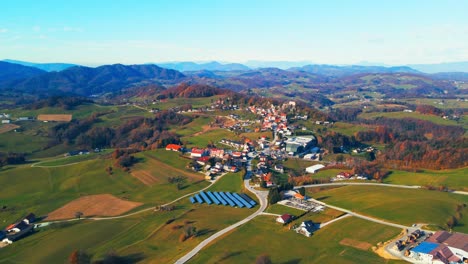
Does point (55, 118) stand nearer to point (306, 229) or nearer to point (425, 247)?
point (306, 229)

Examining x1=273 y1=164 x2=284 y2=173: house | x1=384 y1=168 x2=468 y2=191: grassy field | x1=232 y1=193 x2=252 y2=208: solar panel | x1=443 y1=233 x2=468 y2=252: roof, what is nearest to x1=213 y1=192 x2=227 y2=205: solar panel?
x1=232 y1=193 x2=252 y2=208: solar panel

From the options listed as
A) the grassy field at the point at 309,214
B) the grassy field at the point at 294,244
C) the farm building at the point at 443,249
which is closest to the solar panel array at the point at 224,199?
the grassy field at the point at 309,214

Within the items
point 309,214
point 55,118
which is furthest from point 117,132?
point 309,214

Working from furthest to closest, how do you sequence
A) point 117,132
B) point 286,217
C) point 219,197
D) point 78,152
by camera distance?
1. point 117,132
2. point 78,152
3. point 219,197
4. point 286,217

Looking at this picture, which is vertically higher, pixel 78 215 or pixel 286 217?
pixel 286 217

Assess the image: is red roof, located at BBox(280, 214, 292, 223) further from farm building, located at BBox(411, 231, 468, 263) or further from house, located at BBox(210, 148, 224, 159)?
house, located at BBox(210, 148, 224, 159)

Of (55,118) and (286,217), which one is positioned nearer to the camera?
(286,217)

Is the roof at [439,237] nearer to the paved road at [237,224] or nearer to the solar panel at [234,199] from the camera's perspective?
the paved road at [237,224]
